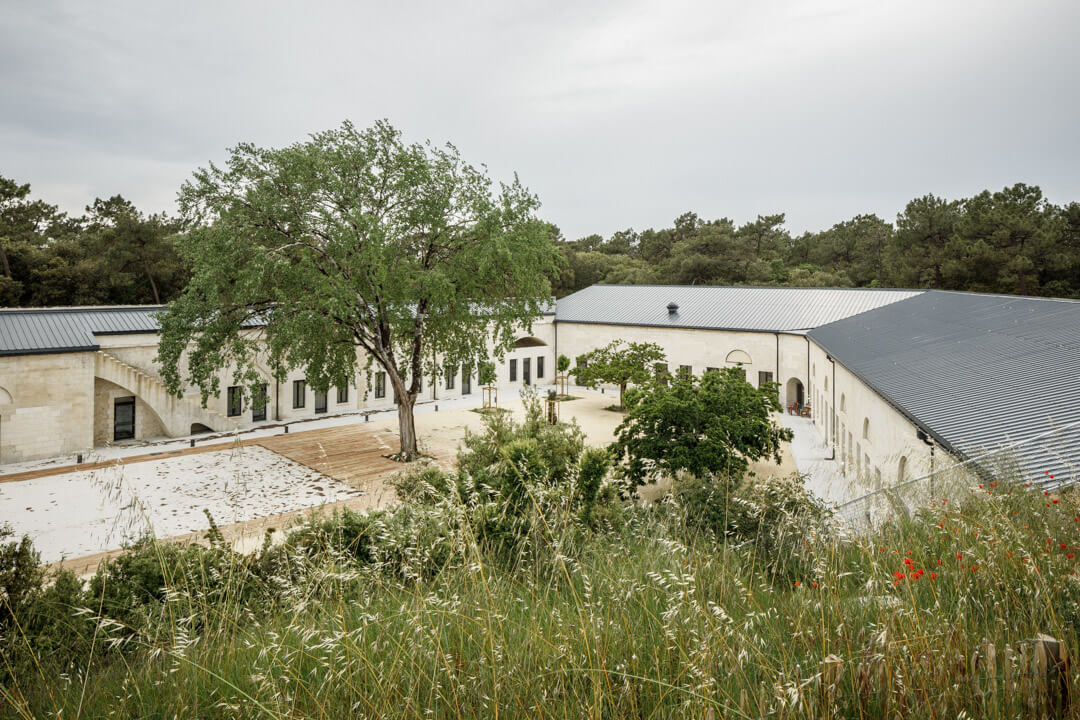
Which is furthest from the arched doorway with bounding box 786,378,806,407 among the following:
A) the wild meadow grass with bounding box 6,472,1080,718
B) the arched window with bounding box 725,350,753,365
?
the wild meadow grass with bounding box 6,472,1080,718

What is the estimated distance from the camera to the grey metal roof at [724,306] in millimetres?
33938

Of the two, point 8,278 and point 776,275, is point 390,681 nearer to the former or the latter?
point 8,278

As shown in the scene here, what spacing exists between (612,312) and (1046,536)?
3790cm

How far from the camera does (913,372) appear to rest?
1495cm

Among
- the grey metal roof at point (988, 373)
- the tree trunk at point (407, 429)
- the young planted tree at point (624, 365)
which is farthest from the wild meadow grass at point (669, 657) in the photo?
the young planted tree at point (624, 365)

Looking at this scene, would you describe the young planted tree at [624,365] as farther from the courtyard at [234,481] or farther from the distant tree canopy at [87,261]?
the distant tree canopy at [87,261]

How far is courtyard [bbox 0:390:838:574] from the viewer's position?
544 inches

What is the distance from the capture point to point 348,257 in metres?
19.8

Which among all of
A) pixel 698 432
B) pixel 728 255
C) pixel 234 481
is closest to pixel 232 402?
pixel 234 481

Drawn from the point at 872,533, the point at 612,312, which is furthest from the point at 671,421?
the point at 612,312

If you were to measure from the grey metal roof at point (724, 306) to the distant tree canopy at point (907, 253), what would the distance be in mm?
16316

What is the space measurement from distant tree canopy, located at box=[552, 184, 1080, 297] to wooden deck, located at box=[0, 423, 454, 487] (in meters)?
39.1

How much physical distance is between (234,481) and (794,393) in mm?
27892

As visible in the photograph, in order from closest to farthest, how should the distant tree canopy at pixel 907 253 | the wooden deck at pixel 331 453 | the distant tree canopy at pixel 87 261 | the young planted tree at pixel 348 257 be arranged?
1. the young planted tree at pixel 348 257
2. the wooden deck at pixel 331 453
3. the distant tree canopy at pixel 87 261
4. the distant tree canopy at pixel 907 253
